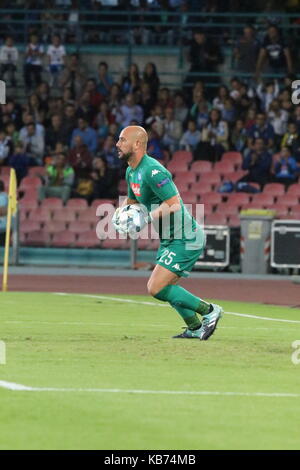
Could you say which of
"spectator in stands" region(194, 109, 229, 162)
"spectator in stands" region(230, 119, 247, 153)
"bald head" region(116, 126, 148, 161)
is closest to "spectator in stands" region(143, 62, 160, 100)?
"spectator in stands" region(194, 109, 229, 162)

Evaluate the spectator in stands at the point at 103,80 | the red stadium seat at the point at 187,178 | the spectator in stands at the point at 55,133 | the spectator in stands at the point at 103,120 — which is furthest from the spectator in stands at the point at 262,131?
the spectator in stands at the point at 55,133

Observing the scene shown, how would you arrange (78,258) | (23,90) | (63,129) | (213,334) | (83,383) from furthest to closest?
(23,90) < (63,129) < (78,258) < (213,334) < (83,383)

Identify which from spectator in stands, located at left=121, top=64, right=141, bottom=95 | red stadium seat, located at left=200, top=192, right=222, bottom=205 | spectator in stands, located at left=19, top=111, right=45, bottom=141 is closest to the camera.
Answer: red stadium seat, located at left=200, top=192, right=222, bottom=205

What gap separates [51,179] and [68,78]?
3722 millimetres

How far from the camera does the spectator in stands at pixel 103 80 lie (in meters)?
32.2

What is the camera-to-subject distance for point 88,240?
2945 cm

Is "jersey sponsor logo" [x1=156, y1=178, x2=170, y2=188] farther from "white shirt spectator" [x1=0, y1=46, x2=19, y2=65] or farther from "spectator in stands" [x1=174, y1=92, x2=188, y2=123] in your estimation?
"white shirt spectator" [x1=0, y1=46, x2=19, y2=65]

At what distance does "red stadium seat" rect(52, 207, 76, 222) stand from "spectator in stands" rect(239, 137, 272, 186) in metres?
4.13

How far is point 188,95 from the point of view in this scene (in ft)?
105

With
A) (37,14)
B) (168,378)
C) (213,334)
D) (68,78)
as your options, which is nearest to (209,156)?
(68,78)

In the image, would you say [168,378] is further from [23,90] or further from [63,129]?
[23,90]

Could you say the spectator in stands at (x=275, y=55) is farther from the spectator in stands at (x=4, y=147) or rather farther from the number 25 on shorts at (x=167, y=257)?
the number 25 on shorts at (x=167, y=257)

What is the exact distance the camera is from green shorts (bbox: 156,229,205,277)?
1310 centimetres

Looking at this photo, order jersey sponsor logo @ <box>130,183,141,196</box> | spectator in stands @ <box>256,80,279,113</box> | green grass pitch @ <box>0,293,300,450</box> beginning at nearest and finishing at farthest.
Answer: green grass pitch @ <box>0,293,300,450</box>, jersey sponsor logo @ <box>130,183,141,196</box>, spectator in stands @ <box>256,80,279,113</box>
